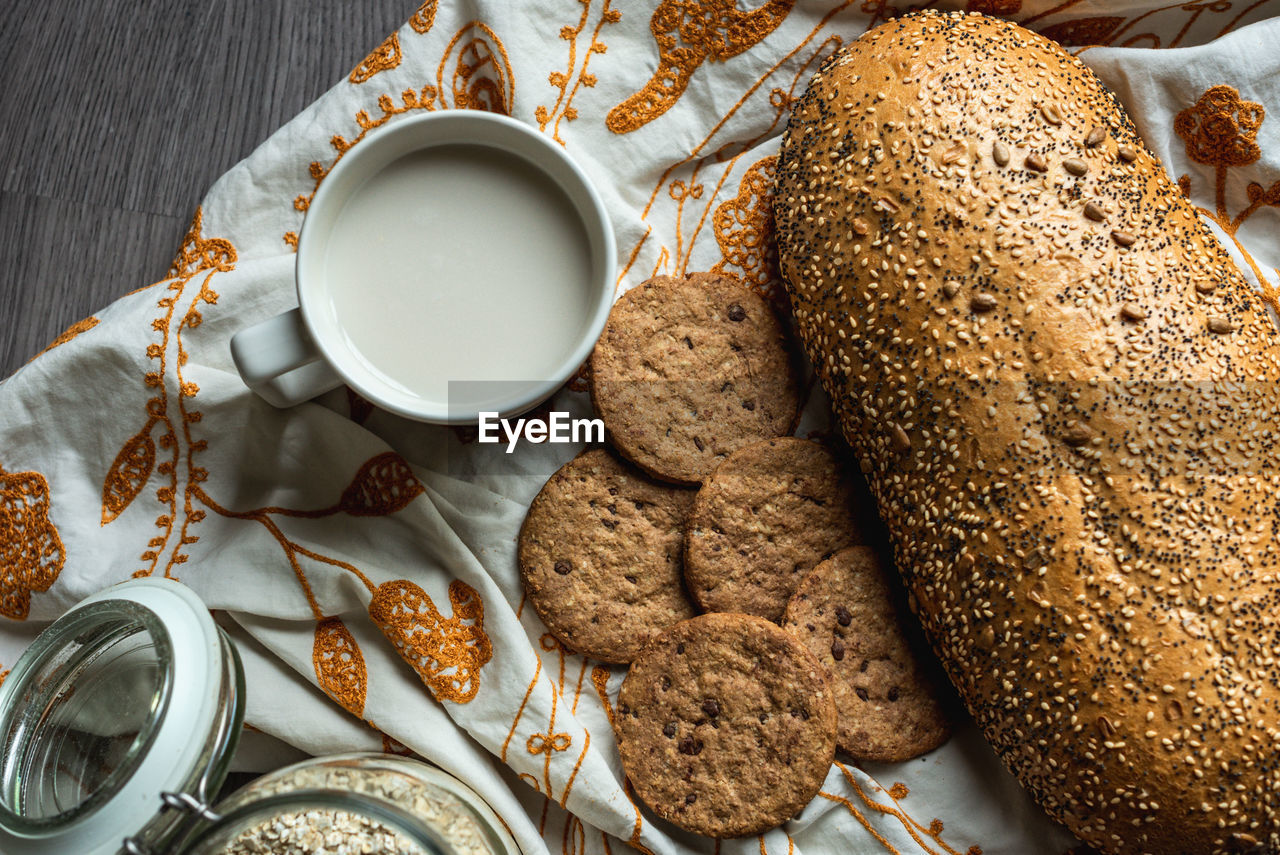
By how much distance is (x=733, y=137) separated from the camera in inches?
58.3

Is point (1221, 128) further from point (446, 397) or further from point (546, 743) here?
point (546, 743)

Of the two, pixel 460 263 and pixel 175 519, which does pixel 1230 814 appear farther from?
pixel 175 519

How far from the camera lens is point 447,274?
3.90 ft

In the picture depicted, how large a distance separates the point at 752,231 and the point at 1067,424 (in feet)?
1.81

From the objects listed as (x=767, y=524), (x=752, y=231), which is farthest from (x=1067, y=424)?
(x=752, y=231)

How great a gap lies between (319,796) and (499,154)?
31.6 inches

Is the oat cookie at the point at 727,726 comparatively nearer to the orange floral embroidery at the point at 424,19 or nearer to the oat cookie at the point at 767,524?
the oat cookie at the point at 767,524

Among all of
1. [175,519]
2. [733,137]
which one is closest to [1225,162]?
[733,137]

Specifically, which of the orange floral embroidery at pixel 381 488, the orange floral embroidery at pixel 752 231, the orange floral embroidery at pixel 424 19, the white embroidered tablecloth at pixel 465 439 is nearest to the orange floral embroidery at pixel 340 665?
the white embroidered tablecloth at pixel 465 439

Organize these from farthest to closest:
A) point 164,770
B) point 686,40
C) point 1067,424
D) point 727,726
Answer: point 686,40, point 727,726, point 1067,424, point 164,770

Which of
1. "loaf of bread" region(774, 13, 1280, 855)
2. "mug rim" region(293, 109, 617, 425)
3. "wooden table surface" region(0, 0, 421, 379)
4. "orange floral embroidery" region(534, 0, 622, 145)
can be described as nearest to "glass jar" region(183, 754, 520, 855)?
"mug rim" region(293, 109, 617, 425)

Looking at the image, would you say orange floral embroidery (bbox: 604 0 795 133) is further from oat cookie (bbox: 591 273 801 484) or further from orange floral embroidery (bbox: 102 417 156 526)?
orange floral embroidery (bbox: 102 417 156 526)

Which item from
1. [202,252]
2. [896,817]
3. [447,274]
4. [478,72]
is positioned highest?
[478,72]

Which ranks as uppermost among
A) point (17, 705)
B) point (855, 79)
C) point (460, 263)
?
point (855, 79)
